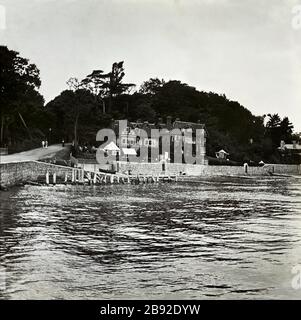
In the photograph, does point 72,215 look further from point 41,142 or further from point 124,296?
point 41,142

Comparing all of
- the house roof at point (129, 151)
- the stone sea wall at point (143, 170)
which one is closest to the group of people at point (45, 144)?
the stone sea wall at point (143, 170)

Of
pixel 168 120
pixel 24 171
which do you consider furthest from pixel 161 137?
pixel 24 171

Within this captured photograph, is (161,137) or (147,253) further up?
(161,137)

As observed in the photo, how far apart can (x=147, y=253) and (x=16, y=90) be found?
580 inches

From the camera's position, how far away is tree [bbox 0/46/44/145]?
64.2 ft

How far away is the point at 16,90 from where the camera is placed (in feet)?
68.6

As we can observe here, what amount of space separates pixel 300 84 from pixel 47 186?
21.0m

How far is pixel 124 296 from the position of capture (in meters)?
5.52

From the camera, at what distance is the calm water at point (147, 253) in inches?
230

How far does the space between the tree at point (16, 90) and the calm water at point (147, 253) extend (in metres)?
6.20

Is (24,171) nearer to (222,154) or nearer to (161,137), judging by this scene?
(161,137)

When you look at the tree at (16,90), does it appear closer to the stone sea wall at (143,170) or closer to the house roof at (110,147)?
the stone sea wall at (143,170)

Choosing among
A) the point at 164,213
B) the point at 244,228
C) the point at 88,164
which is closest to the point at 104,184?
the point at 88,164
